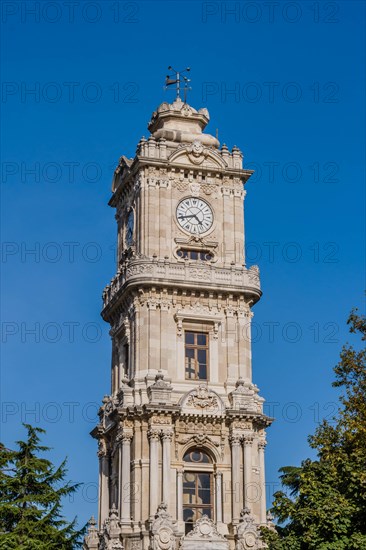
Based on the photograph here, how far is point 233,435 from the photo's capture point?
5241cm

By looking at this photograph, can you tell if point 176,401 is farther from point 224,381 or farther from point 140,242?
point 140,242

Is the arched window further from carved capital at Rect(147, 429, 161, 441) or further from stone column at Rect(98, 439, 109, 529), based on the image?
stone column at Rect(98, 439, 109, 529)

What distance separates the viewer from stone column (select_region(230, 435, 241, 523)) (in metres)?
51.5

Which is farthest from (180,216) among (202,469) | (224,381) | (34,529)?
(34,529)

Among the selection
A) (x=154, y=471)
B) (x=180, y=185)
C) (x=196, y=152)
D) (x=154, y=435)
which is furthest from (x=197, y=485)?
(x=196, y=152)

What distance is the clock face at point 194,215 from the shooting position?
186 feet

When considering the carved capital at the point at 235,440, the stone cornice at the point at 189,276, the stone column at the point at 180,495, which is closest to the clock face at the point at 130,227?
the stone cornice at the point at 189,276

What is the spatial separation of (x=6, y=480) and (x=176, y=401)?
874cm

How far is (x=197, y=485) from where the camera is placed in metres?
52.3

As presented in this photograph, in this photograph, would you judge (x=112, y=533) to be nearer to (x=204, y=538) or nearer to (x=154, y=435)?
(x=204, y=538)

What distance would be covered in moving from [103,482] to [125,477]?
4.54 metres

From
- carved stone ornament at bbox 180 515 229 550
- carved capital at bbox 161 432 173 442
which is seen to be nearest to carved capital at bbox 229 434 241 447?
carved capital at bbox 161 432 173 442

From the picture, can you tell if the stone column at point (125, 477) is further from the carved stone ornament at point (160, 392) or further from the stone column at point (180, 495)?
the stone column at point (180, 495)

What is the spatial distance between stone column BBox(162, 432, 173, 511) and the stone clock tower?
0.16 ft
